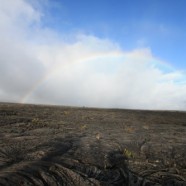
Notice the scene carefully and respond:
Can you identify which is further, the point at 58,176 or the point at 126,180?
the point at 126,180

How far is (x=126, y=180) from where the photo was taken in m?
15.4

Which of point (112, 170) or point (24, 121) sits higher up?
point (24, 121)

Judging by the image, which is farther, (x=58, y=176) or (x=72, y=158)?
(x=72, y=158)

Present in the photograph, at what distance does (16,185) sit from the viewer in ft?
39.9

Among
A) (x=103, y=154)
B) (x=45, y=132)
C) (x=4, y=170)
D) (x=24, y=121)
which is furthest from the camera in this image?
(x=24, y=121)

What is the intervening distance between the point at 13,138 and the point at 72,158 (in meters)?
5.52

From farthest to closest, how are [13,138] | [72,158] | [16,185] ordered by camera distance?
[13,138] → [72,158] → [16,185]

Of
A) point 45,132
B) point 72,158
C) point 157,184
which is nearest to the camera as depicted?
point 157,184

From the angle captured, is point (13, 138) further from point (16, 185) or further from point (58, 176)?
point (16, 185)

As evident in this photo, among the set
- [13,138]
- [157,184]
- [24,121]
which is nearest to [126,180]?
[157,184]

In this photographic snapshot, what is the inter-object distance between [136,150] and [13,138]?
25.4 feet

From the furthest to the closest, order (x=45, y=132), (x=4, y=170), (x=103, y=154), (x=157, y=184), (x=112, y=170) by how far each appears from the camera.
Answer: (x=45, y=132)
(x=103, y=154)
(x=112, y=170)
(x=157, y=184)
(x=4, y=170)

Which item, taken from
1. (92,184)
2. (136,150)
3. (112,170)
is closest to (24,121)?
(136,150)

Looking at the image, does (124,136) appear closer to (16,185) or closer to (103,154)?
(103,154)
